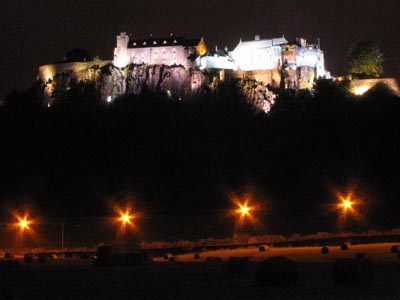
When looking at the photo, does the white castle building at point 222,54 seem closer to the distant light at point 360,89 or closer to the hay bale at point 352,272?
the distant light at point 360,89

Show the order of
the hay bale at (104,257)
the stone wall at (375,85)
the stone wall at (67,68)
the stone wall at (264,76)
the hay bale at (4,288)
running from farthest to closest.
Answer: the stone wall at (67,68) < the stone wall at (264,76) < the stone wall at (375,85) < the hay bale at (104,257) < the hay bale at (4,288)

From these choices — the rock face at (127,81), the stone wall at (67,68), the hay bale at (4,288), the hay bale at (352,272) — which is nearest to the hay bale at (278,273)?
the hay bale at (352,272)

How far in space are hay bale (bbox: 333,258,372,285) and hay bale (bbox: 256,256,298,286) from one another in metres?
1.07

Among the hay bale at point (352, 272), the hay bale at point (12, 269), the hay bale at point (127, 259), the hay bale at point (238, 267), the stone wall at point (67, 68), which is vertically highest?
the stone wall at point (67, 68)

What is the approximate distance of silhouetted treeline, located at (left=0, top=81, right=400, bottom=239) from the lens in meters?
55.9

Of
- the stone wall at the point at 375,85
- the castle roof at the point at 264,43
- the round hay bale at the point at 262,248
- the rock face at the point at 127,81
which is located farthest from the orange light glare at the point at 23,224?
the castle roof at the point at 264,43

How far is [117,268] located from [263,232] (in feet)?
72.0

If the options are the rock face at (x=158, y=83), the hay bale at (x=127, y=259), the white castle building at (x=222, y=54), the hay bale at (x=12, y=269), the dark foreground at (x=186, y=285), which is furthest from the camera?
the white castle building at (x=222, y=54)

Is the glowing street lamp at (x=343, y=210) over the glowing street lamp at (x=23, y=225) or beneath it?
beneath

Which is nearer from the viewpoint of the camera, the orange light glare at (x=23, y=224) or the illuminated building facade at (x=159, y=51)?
the orange light glare at (x=23, y=224)

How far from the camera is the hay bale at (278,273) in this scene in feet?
61.5

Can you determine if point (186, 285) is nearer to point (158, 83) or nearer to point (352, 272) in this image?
point (352, 272)

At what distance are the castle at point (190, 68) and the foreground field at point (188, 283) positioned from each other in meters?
80.3

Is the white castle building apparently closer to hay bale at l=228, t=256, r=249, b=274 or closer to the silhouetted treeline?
the silhouetted treeline
